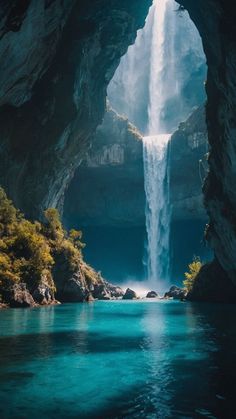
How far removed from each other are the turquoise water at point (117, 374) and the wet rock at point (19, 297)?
1240 cm

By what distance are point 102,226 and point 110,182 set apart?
10.3m

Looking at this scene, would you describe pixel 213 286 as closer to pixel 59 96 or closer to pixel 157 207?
pixel 59 96

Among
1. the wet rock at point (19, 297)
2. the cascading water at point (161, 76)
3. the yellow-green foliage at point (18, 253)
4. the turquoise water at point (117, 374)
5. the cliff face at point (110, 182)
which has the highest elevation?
the cascading water at point (161, 76)

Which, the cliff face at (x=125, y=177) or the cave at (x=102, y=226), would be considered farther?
the cliff face at (x=125, y=177)

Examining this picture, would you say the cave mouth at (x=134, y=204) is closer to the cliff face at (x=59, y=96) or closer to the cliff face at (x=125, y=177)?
the cliff face at (x=125, y=177)

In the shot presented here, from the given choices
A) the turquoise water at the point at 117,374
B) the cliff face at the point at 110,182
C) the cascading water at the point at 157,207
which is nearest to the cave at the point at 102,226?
the turquoise water at the point at 117,374

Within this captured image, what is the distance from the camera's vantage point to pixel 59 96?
43.8m

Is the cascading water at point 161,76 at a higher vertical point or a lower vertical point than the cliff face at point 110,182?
higher

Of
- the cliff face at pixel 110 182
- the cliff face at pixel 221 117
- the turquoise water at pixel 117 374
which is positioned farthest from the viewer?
the cliff face at pixel 110 182

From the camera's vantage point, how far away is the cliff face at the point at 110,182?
75625 millimetres

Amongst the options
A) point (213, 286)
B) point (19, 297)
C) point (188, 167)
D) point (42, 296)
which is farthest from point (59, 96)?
point (188, 167)

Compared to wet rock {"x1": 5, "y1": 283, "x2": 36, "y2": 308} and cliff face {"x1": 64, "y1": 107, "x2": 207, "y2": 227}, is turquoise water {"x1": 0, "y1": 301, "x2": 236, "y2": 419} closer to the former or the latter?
wet rock {"x1": 5, "y1": 283, "x2": 36, "y2": 308}

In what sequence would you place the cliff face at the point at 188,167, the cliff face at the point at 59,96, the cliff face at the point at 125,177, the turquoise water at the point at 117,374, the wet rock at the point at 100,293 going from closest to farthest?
the turquoise water at the point at 117,374 → the cliff face at the point at 59,96 → the wet rock at the point at 100,293 → the cliff face at the point at 188,167 → the cliff face at the point at 125,177

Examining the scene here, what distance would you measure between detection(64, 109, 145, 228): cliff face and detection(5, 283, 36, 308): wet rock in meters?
46.2
